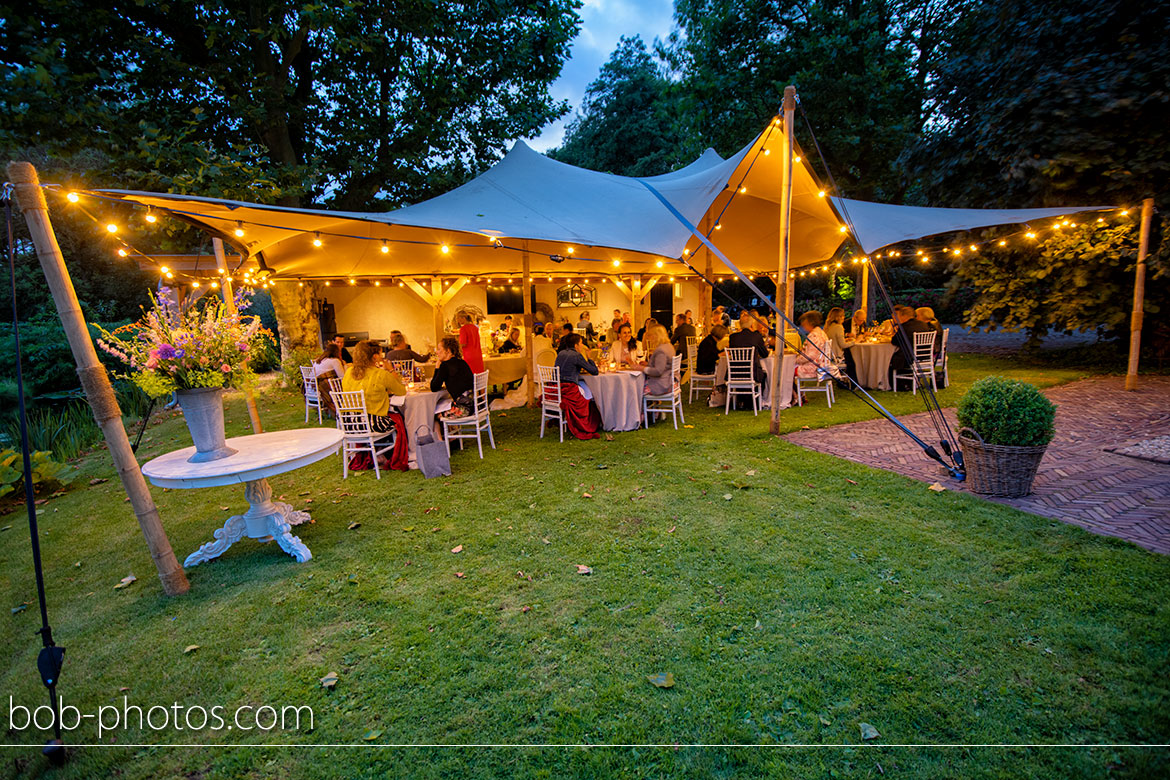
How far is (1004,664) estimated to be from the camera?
2248 mm

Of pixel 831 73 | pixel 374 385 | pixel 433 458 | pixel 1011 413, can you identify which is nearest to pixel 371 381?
pixel 374 385

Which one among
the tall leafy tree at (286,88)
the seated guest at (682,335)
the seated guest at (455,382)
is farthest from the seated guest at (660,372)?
the tall leafy tree at (286,88)

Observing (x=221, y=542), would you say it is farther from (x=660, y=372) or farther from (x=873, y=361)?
(x=873, y=361)

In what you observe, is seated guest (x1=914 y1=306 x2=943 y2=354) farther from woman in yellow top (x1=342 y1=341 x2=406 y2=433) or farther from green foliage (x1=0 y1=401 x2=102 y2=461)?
green foliage (x1=0 y1=401 x2=102 y2=461)

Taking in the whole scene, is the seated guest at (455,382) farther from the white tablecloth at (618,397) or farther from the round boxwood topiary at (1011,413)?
the round boxwood topiary at (1011,413)

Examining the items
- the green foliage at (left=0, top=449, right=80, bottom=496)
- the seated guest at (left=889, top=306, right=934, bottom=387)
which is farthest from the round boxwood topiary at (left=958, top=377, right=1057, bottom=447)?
the green foliage at (left=0, top=449, right=80, bottom=496)

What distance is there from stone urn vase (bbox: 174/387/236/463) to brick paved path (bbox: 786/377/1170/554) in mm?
5534

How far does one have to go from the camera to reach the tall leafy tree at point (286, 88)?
273 inches

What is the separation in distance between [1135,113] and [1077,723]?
32.8 ft

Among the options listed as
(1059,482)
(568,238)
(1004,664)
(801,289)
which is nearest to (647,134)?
(801,289)

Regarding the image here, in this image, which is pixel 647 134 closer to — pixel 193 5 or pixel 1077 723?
pixel 193 5

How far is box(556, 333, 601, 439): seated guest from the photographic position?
20.7ft

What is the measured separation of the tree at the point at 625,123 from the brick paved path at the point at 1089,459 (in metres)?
16.3

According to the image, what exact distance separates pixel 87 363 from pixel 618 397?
513 cm
